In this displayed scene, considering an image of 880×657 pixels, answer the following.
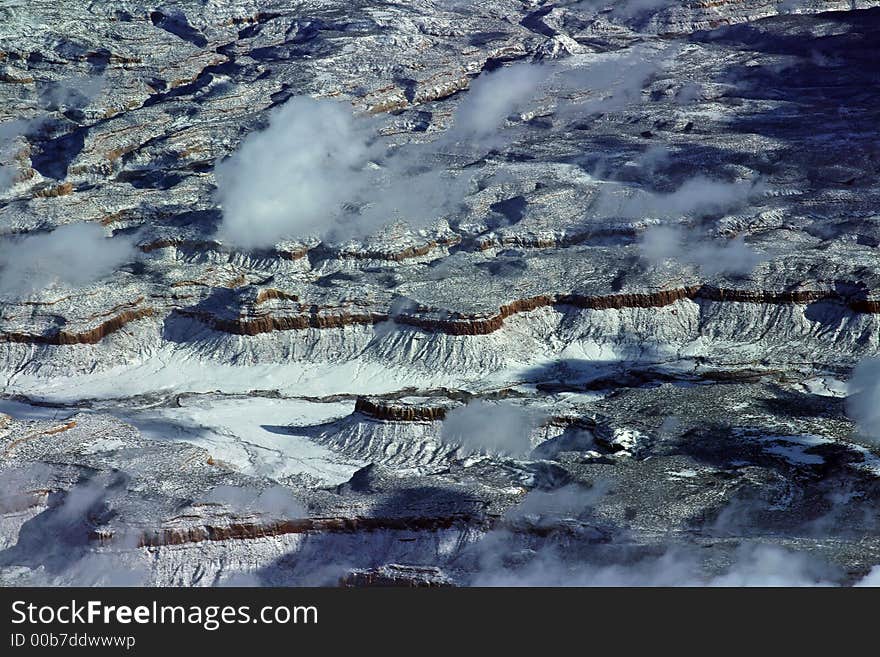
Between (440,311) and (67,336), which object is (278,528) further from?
(67,336)

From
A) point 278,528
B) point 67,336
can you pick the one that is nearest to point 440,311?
point 67,336

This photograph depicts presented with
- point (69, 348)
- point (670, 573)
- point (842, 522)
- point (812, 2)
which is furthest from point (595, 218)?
point (812, 2)

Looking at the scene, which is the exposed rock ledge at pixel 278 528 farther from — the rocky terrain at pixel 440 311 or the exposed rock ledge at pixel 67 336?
the exposed rock ledge at pixel 67 336

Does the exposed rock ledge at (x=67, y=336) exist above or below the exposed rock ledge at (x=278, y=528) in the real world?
below

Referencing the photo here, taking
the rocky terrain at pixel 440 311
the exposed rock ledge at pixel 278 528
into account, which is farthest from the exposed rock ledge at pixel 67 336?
the exposed rock ledge at pixel 278 528

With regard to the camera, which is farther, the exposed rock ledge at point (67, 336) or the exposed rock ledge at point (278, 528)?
the exposed rock ledge at point (67, 336)

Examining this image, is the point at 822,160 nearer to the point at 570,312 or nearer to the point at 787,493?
the point at 570,312

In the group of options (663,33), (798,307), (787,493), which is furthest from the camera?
(663,33)
